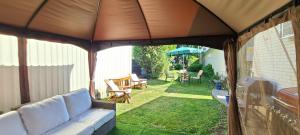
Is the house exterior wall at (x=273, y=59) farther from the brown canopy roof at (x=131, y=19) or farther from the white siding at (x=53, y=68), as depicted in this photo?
the white siding at (x=53, y=68)

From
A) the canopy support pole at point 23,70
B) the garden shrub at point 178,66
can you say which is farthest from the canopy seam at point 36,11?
the garden shrub at point 178,66

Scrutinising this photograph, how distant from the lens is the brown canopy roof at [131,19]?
3.38m

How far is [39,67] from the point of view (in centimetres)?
496

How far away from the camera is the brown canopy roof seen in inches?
133

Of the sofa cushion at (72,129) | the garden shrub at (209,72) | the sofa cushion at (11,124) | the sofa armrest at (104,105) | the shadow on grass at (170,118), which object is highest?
the garden shrub at (209,72)

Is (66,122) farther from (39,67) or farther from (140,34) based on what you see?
(140,34)

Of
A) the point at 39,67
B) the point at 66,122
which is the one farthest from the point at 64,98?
the point at 39,67

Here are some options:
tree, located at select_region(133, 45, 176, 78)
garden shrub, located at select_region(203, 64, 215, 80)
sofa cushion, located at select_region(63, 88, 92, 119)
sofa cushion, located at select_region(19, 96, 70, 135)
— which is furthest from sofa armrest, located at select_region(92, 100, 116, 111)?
garden shrub, located at select_region(203, 64, 215, 80)

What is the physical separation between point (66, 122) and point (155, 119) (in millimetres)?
2524

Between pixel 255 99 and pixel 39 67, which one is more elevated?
pixel 39 67

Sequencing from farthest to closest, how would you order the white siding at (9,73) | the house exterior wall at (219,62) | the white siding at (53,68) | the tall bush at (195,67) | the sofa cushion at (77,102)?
1. the tall bush at (195,67)
2. the house exterior wall at (219,62)
3. the white siding at (53,68)
4. the sofa cushion at (77,102)
5. the white siding at (9,73)

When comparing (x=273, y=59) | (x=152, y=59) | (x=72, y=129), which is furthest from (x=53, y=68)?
(x=152, y=59)

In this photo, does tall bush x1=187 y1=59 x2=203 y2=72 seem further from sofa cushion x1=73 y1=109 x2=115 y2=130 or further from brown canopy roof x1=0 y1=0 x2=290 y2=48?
sofa cushion x1=73 y1=109 x2=115 y2=130

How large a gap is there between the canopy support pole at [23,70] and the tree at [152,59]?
9324 mm
